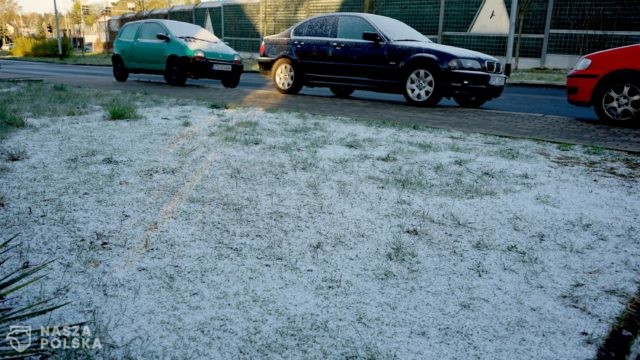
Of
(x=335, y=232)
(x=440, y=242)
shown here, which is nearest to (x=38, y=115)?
(x=335, y=232)

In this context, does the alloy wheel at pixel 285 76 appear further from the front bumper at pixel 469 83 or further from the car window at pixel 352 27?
the front bumper at pixel 469 83

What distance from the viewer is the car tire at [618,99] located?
635 cm

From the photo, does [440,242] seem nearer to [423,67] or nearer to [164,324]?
[164,324]

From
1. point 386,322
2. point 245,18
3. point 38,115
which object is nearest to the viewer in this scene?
point 386,322

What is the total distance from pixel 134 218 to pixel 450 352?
1.84 metres

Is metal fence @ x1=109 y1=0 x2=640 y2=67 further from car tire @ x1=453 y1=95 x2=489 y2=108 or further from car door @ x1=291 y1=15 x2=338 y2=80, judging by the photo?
car door @ x1=291 y1=15 x2=338 y2=80

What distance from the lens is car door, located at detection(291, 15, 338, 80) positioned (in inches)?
360

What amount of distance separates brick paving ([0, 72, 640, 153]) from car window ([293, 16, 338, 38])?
4.27ft

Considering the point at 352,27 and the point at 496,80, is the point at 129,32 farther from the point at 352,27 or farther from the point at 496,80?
the point at 496,80

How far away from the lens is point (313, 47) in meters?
9.30

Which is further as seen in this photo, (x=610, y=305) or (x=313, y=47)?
(x=313, y=47)

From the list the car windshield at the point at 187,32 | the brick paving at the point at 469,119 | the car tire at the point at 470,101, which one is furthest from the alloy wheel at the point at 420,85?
the car windshield at the point at 187,32

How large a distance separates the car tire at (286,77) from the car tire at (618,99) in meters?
5.56

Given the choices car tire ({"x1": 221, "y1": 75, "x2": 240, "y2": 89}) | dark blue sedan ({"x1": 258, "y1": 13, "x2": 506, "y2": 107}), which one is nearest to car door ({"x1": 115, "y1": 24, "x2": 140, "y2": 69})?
car tire ({"x1": 221, "y1": 75, "x2": 240, "y2": 89})
